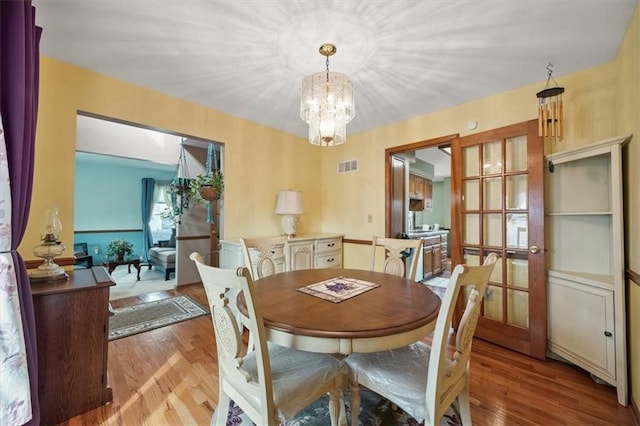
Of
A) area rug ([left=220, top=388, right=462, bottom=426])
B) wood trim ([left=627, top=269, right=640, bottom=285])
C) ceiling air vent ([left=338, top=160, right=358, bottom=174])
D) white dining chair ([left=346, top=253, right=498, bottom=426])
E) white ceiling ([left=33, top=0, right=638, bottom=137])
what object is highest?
white ceiling ([left=33, top=0, right=638, bottom=137])

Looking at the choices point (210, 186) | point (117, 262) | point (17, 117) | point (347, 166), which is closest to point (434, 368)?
point (17, 117)

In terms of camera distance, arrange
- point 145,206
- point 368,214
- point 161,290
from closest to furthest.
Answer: point 368,214
point 161,290
point 145,206

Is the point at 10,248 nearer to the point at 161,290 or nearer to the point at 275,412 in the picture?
the point at 275,412

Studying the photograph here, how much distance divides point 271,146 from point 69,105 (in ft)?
6.65

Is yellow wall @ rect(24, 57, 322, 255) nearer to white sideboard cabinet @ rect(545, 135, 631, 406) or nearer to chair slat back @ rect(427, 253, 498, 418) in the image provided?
chair slat back @ rect(427, 253, 498, 418)

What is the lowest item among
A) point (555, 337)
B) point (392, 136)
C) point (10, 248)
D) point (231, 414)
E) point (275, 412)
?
point (231, 414)

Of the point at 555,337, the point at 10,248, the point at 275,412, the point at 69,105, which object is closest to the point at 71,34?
the point at 69,105

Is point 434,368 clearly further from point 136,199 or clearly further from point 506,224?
point 136,199

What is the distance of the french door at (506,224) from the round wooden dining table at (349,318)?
140 centimetres

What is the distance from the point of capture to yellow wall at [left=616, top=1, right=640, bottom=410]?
157 centimetres

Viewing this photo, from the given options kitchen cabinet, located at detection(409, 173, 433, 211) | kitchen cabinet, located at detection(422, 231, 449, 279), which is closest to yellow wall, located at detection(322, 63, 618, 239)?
kitchen cabinet, located at detection(422, 231, 449, 279)

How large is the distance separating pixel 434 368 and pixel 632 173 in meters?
1.90

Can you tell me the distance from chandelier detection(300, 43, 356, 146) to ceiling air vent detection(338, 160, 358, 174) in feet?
6.19

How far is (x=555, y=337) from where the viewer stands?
7.12 ft
